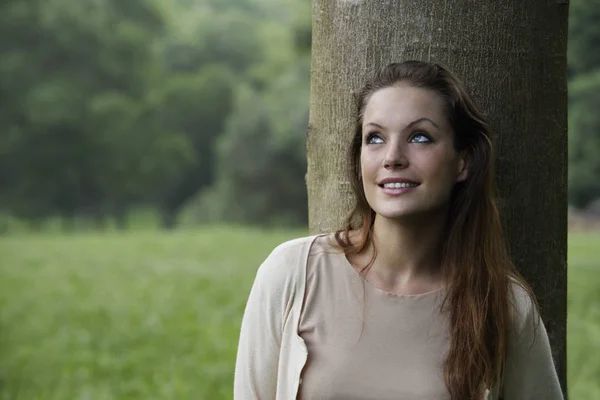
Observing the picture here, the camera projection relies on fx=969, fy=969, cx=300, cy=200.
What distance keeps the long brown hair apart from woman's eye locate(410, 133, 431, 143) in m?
0.09

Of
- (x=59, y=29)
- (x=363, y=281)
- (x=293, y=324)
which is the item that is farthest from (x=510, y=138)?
(x=59, y=29)

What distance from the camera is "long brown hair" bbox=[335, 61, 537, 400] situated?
230 cm

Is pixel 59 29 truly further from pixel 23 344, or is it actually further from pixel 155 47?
pixel 23 344

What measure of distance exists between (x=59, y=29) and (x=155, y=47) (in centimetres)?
531

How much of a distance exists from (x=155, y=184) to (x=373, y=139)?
32090 millimetres

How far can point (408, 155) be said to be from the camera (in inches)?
90.8

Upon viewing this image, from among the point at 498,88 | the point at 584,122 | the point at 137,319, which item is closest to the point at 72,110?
the point at 584,122

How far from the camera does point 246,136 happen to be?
93.7 ft

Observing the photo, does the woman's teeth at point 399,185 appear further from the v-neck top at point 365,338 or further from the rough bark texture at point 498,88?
the rough bark texture at point 498,88

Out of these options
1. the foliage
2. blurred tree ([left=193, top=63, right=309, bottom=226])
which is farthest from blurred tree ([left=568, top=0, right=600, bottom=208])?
the foliage

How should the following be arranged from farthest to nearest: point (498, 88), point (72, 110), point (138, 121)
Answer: point (138, 121) → point (72, 110) → point (498, 88)

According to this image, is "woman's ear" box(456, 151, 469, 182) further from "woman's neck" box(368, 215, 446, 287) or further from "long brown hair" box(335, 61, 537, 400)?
"woman's neck" box(368, 215, 446, 287)

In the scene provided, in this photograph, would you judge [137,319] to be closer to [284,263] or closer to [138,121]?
[284,263]

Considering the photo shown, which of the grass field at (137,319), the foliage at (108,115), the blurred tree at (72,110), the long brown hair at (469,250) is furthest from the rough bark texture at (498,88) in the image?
the blurred tree at (72,110)
